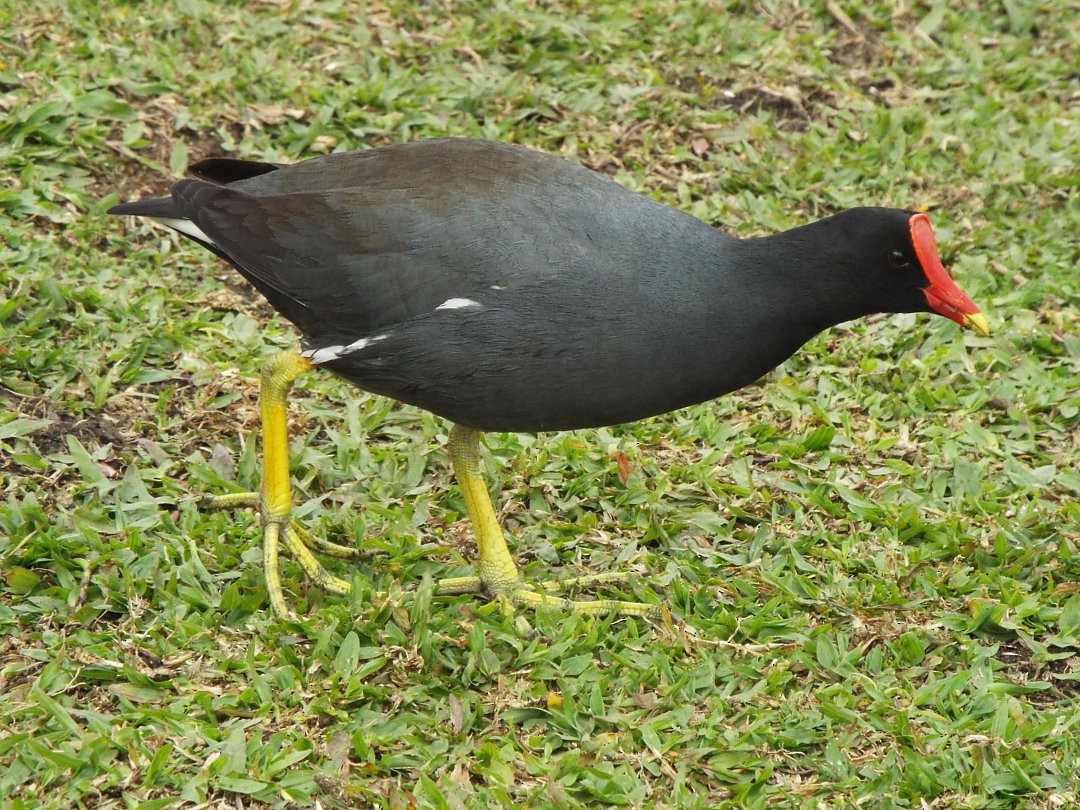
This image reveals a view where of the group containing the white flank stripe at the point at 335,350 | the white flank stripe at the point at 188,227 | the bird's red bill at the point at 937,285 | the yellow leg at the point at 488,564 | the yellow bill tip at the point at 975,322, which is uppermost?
the bird's red bill at the point at 937,285

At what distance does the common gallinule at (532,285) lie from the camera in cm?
389

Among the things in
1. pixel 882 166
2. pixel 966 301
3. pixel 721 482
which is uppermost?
pixel 966 301

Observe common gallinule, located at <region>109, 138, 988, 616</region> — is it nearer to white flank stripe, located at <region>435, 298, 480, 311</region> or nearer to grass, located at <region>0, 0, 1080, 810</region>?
white flank stripe, located at <region>435, 298, 480, 311</region>

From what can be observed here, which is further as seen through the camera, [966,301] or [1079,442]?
[1079,442]

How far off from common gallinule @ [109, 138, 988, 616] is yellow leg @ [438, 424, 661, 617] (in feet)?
0.80

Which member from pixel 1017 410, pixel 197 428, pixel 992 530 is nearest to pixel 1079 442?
pixel 1017 410

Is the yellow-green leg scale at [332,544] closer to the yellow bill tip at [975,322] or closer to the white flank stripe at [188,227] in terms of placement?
the white flank stripe at [188,227]

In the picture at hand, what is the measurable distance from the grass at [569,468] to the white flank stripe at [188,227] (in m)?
0.84

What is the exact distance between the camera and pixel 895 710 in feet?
12.7

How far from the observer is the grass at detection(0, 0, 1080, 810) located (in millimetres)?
3678

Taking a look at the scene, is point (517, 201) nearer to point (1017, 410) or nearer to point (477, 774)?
point (477, 774)

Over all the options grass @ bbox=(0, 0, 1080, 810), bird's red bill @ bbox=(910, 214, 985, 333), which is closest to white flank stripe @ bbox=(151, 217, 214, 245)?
grass @ bbox=(0, 0, 1080, 810)

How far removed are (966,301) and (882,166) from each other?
2602 mm

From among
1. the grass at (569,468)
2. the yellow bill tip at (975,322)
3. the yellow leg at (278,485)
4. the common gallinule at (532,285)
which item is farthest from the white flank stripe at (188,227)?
the yellow bill tip at (975,322)
